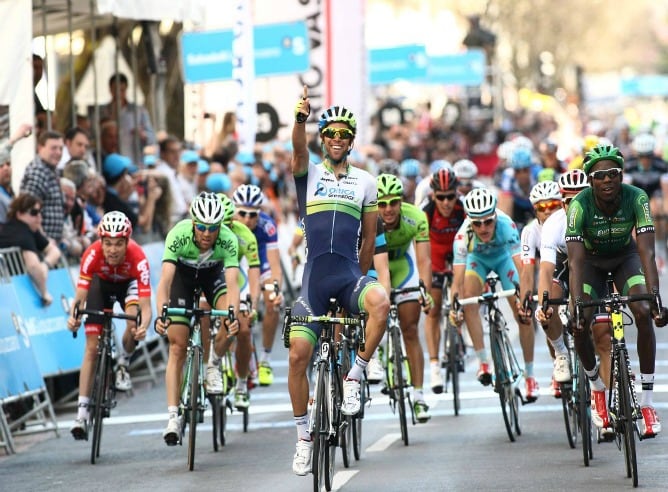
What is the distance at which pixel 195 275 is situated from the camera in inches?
540

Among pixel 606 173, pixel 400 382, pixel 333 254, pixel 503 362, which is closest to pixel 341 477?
pixel 333 254

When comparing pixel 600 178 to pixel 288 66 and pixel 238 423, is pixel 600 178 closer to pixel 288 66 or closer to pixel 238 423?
pixel 238 423

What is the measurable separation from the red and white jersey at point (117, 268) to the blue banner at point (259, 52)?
10.4 meters

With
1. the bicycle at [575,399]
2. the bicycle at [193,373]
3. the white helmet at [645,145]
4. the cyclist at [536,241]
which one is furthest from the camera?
the white helmet at [645,145]

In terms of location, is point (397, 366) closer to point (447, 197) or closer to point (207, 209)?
point (207, 209)

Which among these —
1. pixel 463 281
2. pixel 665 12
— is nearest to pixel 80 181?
pixel 463 281

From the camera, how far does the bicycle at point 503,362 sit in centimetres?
1384

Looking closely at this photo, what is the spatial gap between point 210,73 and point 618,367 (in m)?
14.0

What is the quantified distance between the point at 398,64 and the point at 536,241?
97.1 ft

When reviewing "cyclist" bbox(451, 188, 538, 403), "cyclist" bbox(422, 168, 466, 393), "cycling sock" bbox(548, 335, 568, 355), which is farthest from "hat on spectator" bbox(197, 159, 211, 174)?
"cycling sock" bbox(548, 335, 568, 355)

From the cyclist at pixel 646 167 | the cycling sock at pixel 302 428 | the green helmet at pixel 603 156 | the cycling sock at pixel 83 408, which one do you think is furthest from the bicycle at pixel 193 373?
the cyclist at pixel 646 167

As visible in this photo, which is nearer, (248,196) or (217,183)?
(248,196)

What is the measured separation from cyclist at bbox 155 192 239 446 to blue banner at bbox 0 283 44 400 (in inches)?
67.6

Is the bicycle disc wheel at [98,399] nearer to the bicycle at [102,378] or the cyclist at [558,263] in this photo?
the bicycle at [102,378]
